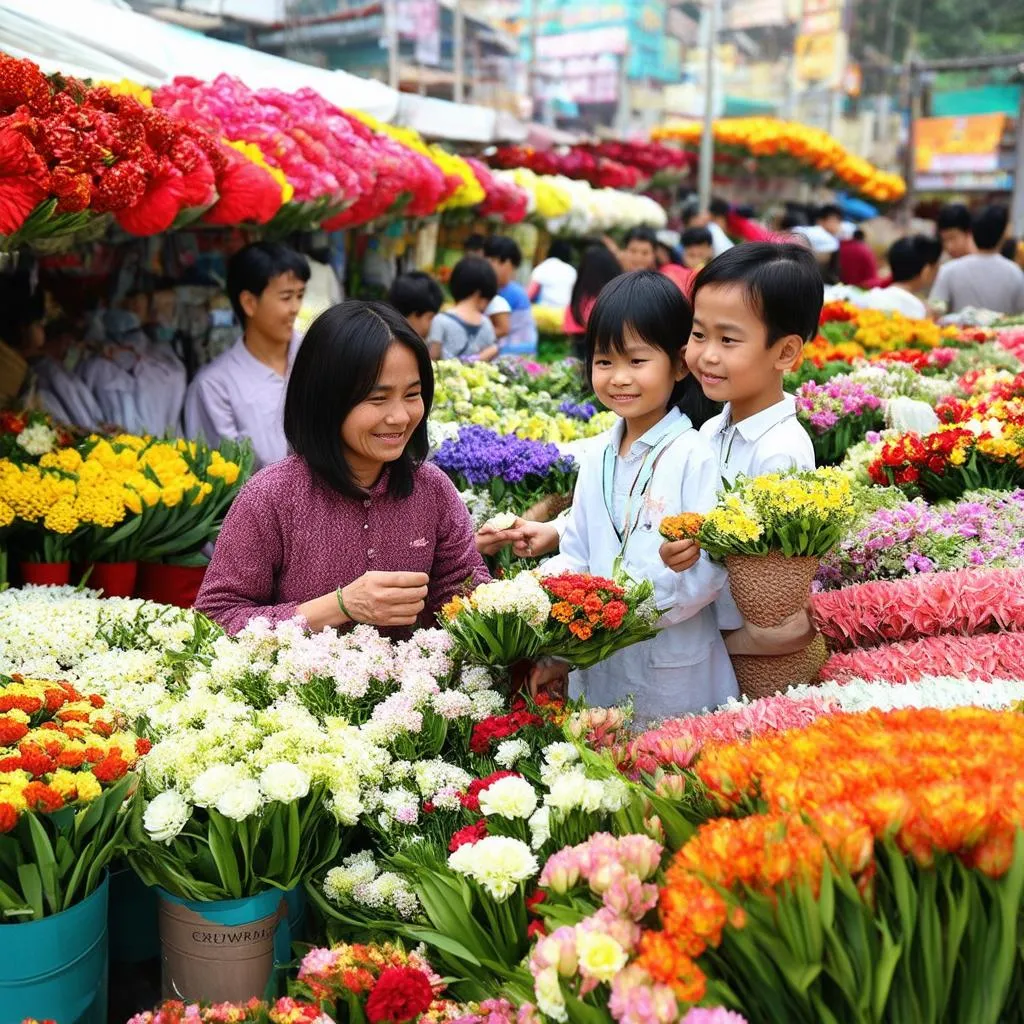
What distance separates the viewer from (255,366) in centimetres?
454

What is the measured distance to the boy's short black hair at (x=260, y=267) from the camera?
4.39 m

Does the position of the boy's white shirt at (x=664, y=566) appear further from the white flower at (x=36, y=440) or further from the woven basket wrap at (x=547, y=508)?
the white flower at (x=36, y=440)

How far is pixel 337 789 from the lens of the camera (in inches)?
73.9

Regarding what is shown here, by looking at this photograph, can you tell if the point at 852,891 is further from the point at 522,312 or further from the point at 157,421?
the point at 522,312

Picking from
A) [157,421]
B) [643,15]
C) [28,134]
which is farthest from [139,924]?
[643,15]

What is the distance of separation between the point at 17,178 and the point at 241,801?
2158 mm

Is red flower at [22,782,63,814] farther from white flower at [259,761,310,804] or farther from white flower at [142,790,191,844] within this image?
white flower at [259,761,310,804]

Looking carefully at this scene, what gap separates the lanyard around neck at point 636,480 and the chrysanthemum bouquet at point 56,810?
1.11 metres

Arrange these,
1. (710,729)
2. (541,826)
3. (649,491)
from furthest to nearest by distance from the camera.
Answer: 1. (649,491)
2. (710,729)
3. (541,826)

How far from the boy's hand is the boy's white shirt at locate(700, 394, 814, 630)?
324 millimetres

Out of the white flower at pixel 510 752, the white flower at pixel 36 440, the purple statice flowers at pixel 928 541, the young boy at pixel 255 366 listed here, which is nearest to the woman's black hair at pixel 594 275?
the young boy at pixel 255 366

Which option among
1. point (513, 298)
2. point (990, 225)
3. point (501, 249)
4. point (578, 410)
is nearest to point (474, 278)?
point (513, 298)

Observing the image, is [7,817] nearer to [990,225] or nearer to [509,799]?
[509,799]

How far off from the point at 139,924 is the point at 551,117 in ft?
60.5
